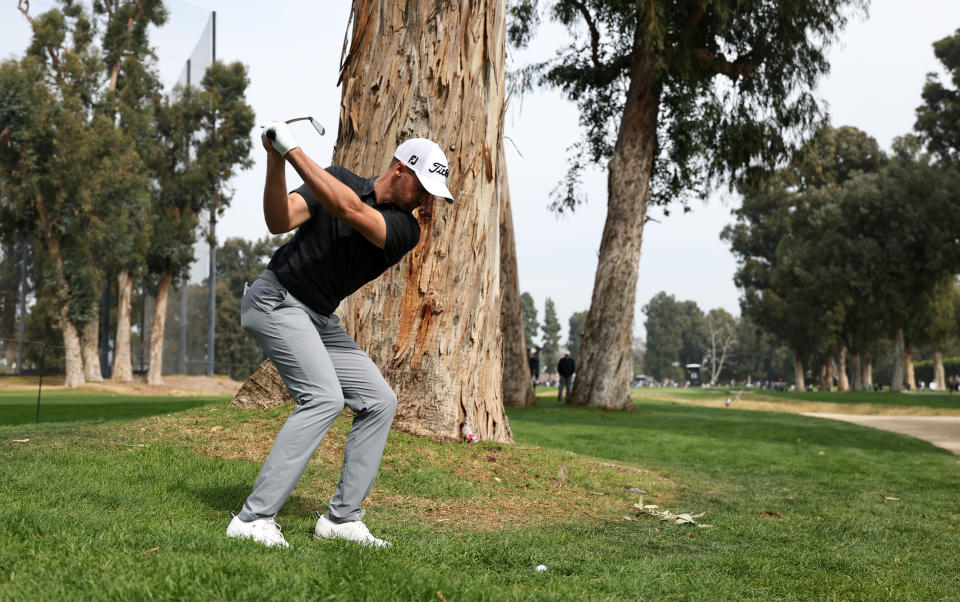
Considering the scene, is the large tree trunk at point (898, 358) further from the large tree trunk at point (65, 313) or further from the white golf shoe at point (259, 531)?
the white golf shoe at point (259, 531)

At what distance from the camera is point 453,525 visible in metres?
5.20

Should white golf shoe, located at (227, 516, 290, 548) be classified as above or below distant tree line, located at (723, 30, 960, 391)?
below

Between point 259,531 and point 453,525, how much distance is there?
181 cm

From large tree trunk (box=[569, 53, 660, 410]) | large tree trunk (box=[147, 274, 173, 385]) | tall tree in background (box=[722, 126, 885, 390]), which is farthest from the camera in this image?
tall tree in background (box=[722, 126, 885, 390])

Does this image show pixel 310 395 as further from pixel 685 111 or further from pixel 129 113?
pixel 129 113

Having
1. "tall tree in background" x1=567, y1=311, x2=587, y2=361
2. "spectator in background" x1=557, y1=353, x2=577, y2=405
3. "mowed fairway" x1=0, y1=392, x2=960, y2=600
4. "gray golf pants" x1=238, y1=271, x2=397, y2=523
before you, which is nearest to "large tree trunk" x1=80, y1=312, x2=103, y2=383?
"spectator in background" x1=557, y1=353, x2=577, y2=405

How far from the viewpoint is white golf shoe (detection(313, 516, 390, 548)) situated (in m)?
3.96

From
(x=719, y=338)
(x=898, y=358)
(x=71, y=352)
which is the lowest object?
(x=71, y=352)

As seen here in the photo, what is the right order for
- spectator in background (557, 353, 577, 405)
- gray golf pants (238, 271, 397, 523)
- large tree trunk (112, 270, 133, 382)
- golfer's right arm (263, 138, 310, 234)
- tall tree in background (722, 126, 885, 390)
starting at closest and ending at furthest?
1. golfer's right arm (263, 138, 310, 234)
2. gray golf pants (238, 271, 397, 523)
3. spectator in background (557, 353, 577, 405)
4. large tree trunk (112, 270, 133, 382)
5. tall tree in background (722, 126, 885, 390)

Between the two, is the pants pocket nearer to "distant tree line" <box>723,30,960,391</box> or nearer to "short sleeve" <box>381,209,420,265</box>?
"short sleeve" <box>381,209,420,265</box>

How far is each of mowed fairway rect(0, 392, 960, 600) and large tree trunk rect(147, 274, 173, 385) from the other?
30.2 meters

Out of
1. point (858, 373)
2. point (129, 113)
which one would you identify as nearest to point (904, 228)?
point (858, 373)

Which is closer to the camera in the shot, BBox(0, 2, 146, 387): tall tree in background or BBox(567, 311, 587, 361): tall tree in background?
BBox(0, 2, 146, 387): tall tree in background

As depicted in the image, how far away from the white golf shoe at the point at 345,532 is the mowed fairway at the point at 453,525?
78 millimetres
